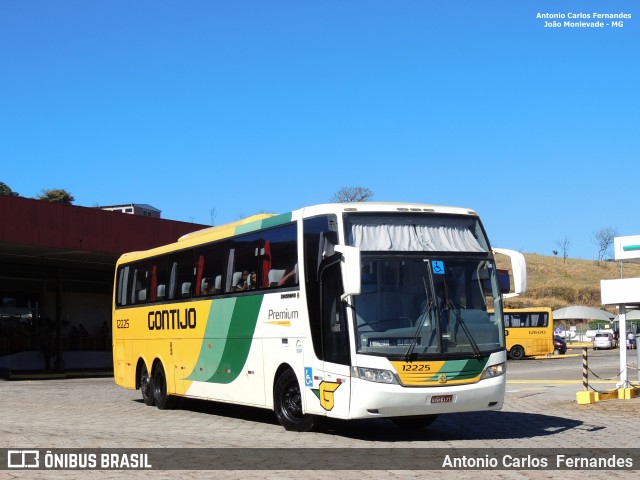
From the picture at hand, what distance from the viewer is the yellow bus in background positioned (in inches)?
2062

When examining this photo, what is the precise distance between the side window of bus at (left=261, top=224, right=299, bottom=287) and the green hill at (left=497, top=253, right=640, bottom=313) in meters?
86.4

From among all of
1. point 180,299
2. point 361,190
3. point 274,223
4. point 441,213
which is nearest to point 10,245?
point 180,299

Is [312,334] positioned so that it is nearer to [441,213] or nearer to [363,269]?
[363,269]

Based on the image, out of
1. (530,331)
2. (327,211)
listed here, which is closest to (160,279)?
(327,211)

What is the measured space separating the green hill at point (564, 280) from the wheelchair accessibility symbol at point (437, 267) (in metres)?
87.7

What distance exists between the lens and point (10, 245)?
3312 cm

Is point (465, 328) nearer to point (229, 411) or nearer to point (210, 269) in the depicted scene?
point (210, 269)

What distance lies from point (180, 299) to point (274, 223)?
13.7ft

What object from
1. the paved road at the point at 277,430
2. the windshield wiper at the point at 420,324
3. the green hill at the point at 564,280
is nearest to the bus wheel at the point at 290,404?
the paved road at the point at 277,430

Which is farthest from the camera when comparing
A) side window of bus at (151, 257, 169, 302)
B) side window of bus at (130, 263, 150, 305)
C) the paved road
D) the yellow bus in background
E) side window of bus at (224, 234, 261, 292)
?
the yellow bus in background

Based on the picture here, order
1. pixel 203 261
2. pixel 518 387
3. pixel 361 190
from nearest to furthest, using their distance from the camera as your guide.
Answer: pixel 203 261 < pixel 518 387 < pixel 361 190

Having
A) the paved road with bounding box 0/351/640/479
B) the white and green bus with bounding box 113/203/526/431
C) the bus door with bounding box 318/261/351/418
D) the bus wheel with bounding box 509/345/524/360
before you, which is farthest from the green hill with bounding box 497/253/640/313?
the bus door with bounding box 318/261/351/418

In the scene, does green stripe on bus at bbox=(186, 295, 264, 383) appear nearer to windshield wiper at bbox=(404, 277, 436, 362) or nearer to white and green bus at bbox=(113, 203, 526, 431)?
white and green bus at bbox=(113, 203, 526, 431)

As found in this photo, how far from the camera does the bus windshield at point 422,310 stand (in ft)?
42.5
